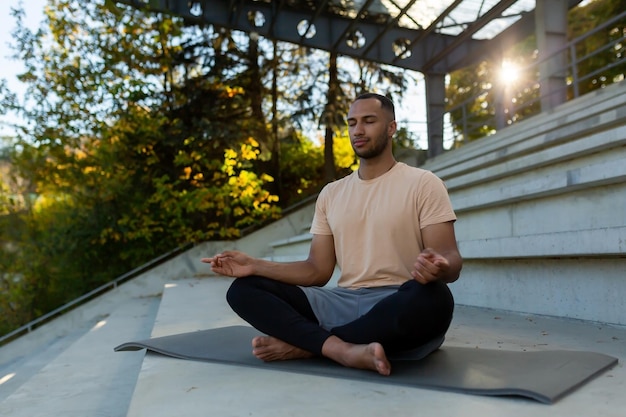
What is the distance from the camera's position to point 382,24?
10.7 m

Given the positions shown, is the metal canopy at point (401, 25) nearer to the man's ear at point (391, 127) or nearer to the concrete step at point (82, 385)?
the concrete step at point (82, 385)

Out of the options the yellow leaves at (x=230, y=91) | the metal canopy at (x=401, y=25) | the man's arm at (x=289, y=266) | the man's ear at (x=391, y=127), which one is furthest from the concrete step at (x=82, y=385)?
the metal canopy at (x=401, y=25)

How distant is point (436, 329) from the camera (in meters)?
2.12

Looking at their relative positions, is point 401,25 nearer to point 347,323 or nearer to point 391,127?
point 391,127

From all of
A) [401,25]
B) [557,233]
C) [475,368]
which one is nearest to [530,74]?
[401,25]

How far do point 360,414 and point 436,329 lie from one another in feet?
1.92

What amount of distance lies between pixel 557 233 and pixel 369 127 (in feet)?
4.27

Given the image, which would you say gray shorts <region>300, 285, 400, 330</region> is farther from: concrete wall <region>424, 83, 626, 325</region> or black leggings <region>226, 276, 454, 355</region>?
concrete wall <region>424, 83, 626, 325</region>

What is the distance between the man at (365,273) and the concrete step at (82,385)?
25.5 inches

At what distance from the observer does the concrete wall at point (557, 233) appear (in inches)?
116

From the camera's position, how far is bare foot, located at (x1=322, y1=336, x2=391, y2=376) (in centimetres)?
199

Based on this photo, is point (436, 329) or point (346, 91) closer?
point (436, 329)

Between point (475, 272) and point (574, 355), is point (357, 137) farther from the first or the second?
point (475, 272)

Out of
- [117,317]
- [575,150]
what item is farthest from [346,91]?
[575,150]
